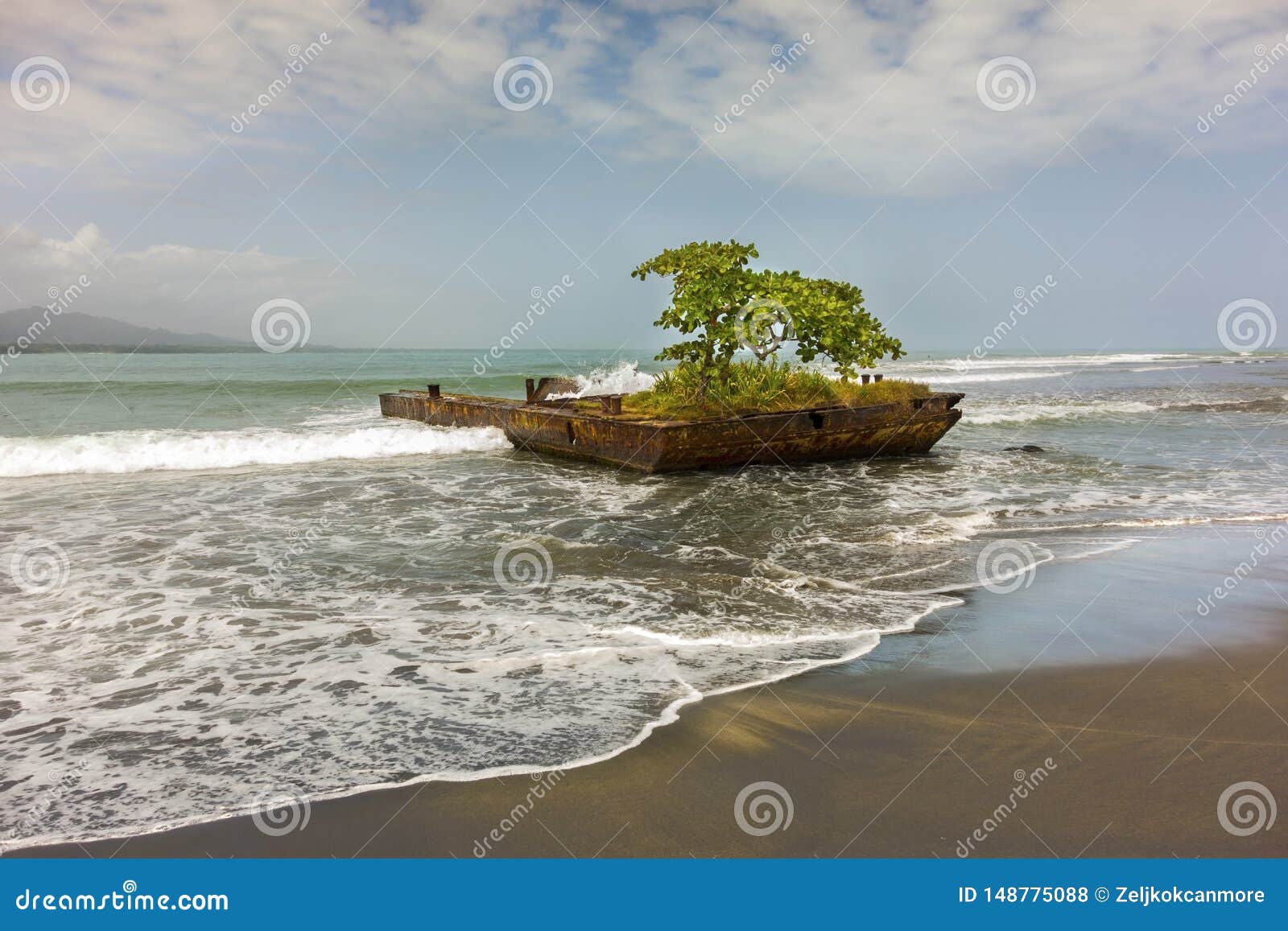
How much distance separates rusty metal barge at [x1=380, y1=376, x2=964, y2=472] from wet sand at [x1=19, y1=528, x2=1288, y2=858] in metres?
7.13

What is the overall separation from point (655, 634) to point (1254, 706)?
3214 mm

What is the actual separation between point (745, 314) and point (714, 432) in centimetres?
217

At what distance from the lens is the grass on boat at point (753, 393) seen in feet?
41.5

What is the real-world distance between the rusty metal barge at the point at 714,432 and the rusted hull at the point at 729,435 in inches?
0.6

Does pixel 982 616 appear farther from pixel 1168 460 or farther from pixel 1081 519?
pixel 1168 460

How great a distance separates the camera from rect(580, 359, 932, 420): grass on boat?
12.7m

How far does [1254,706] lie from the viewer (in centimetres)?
406
